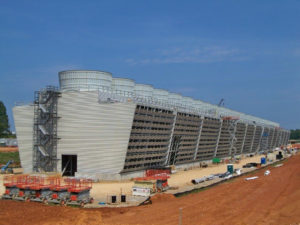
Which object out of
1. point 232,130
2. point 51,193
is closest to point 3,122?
point 232,130

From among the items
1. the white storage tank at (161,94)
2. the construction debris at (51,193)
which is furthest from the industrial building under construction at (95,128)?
the construction debris at (51,193)

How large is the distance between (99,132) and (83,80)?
909 cm

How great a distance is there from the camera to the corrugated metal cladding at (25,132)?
48344 millimetres

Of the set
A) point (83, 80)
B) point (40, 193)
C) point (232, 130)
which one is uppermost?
point (83, 80)

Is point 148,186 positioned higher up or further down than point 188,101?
further down

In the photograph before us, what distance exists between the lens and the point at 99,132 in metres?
43.1

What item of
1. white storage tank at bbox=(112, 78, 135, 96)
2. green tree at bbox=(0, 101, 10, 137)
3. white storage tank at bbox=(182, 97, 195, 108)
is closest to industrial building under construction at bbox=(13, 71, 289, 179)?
white storage tank at bbox=(112, 78, 135, 96)

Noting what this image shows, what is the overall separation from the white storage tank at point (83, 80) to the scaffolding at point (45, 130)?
12.2 ft

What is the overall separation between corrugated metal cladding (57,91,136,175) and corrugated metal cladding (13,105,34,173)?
861 centimetres

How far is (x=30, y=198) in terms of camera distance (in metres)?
28.0

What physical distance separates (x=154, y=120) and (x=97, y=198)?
75.4 ft

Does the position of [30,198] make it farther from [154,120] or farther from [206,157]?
[206,157]

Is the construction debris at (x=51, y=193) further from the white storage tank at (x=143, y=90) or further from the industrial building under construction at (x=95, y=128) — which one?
the white storage tank at (x=143, y=90)

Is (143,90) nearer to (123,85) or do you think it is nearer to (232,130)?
(123,85)
